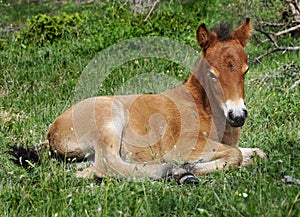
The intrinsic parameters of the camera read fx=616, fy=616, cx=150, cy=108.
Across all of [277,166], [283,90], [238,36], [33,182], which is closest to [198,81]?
[238,36]

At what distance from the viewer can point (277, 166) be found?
5.04 m

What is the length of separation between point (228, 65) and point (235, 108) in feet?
1.36

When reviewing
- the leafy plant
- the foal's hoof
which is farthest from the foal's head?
the leafy plant

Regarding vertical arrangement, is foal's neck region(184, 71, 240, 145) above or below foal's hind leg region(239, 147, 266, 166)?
above

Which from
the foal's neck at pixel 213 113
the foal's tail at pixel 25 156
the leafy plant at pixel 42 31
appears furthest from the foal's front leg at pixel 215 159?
the leafy plant at pixel 42 31

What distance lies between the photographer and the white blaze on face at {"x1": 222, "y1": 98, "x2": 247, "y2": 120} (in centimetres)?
535

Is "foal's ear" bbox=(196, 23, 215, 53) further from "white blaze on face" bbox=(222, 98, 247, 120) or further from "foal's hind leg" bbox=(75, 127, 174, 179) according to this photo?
"foal's hind leg" bbox=(75, 127, 174, 179)

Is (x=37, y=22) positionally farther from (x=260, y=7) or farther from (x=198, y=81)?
(x=198, y=81)

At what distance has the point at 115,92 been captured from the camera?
8.28 m

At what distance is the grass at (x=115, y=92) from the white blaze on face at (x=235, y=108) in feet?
1.56

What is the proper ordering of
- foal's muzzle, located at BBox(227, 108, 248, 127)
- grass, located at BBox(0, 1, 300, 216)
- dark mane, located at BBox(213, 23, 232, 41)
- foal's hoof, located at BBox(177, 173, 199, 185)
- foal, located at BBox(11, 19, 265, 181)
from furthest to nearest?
dark mane, located at BBox(213, 23, 232, 41)
foal, located at BBox(11, 19, 265, 181)
foal's muzzle, located at BBox(227, 108, 248, 127)
foal's hoof, located at BBox(177, 173, 199, 185)
grass, located at BBox(0, 1, 300, 216)

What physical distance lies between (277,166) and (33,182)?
81.3 inches

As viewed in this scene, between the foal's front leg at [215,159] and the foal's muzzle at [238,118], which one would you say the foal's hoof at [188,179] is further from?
the foal's muzzle at [238,118]

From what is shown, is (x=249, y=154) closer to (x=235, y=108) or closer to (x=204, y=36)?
(x=235, y=108)
